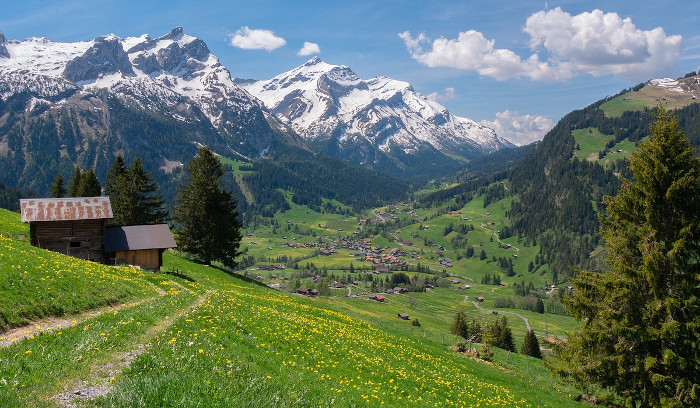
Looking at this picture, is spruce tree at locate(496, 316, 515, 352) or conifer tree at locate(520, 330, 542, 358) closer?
spruce tree at locate(496, 316, 515, 352)

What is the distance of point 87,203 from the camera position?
48438 millimetres

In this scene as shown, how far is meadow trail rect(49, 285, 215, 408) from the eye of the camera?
9198 mm

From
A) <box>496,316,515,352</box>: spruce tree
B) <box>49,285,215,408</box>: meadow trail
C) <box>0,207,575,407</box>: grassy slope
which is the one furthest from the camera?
<box>496,316,515,352</box>: spruce tree

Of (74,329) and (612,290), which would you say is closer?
(74,329)

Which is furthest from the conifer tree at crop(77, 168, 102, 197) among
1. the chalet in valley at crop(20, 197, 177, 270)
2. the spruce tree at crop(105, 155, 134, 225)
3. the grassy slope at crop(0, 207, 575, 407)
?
the grassy slope at crop(0, 207, 575, 407)

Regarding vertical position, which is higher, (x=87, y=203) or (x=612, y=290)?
(x=87, y=203)

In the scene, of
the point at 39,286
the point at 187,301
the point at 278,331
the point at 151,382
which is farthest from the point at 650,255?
the point at 39,286

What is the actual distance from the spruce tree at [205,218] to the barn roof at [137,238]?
11.7 metres

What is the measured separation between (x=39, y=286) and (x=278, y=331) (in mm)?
13737

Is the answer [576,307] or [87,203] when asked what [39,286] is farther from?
[576,307]

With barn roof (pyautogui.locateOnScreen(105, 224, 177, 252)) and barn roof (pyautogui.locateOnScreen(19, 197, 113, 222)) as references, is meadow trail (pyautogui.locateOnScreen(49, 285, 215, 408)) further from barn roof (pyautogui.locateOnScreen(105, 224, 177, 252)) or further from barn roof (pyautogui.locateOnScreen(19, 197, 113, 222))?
barn roof (pyautogui.locateOnScreen(19, 197, 113, 222))

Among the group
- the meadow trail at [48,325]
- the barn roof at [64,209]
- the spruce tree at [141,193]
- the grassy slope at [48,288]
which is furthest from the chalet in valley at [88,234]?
the meadow trail at [48,325]

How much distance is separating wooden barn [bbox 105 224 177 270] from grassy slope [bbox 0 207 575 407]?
19.5 m

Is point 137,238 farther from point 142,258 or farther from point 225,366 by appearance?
point 225,366
